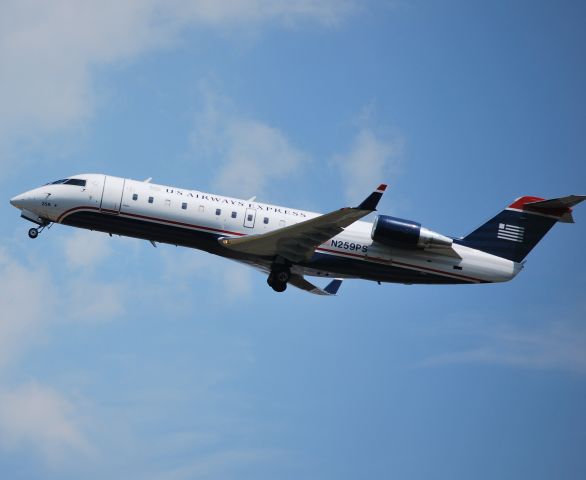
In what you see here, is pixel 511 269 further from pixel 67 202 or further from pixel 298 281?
pixel 67 202

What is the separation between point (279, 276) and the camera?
32.9 meters

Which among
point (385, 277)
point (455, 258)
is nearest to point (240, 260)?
point (385, 277)

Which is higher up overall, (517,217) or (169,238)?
(517,217)

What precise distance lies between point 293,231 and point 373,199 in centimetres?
387

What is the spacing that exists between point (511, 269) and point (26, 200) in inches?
688

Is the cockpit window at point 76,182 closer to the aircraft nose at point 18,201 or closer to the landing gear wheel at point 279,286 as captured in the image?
the aircraft nose at point 18,201

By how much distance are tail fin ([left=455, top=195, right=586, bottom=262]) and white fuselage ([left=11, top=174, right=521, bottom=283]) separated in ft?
1.51

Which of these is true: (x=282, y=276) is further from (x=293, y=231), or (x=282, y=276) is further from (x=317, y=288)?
(x=317, y=288)

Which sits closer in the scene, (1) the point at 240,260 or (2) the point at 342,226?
(2) the point at 342,226

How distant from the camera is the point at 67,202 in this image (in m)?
31.6

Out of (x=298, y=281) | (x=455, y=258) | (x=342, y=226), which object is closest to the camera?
(x=342, y=226)

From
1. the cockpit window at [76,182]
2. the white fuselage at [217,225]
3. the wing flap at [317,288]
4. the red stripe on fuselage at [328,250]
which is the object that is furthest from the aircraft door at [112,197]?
the wing flap at [317,288]

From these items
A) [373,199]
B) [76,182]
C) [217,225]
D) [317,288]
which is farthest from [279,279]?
[76,182]

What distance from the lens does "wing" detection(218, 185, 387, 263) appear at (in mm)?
30000
